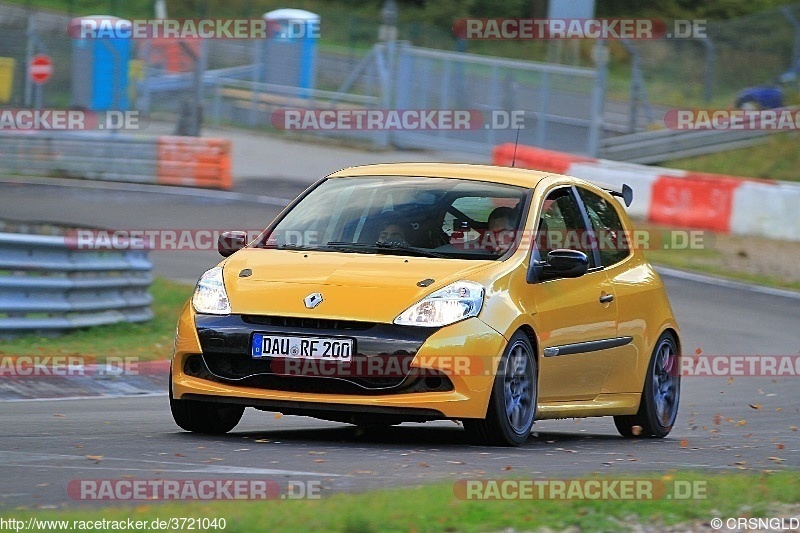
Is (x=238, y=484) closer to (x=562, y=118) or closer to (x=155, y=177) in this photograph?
(x=155, y=177)

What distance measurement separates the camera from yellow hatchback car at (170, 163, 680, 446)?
25.5 feet

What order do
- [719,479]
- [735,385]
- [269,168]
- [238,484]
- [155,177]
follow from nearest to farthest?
[238,484], [719,479], [735,385], [155,177], [269,168]

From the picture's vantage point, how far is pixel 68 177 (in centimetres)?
2822

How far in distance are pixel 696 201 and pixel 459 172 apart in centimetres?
1593

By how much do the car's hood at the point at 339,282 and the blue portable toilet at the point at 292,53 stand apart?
2854 centimetres

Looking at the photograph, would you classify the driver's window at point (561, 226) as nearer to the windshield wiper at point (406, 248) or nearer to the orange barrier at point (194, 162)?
the windshield wiper at point (406, 248)

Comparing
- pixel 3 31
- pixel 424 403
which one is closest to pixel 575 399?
pixel 424 403

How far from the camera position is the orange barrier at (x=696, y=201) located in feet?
79.6

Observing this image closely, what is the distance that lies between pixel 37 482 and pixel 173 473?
0.60 meters
